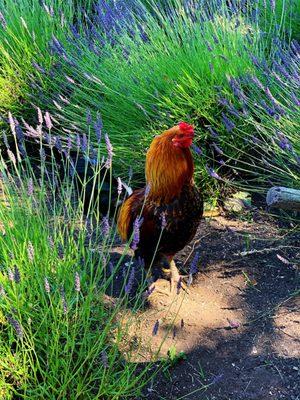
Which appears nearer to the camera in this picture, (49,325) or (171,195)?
(49,325)

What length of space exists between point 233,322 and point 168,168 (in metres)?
0.85

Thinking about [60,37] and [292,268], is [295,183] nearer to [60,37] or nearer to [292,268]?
[292,268]

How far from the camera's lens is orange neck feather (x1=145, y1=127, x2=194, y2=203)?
9.87 feet

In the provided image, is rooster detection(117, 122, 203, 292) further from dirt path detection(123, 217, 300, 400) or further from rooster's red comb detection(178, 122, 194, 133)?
dirt path detection(123, 217, 300, 400)

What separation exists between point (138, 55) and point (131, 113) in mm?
484

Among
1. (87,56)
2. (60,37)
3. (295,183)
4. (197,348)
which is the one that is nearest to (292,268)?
(295,183)

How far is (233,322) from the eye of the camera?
297cm

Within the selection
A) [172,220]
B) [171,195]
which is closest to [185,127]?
[171,195]

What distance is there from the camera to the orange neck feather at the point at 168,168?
118 inches

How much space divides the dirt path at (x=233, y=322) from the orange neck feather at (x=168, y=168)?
1.95 ft

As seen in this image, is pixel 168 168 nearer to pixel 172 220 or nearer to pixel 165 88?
pixel 172 220

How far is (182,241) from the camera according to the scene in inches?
124

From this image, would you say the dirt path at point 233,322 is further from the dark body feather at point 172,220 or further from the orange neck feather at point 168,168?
the orange neck feather at point 168,168

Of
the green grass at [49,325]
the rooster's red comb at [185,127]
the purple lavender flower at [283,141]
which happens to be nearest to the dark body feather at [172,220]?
the rooster's red comb at [185,127]
